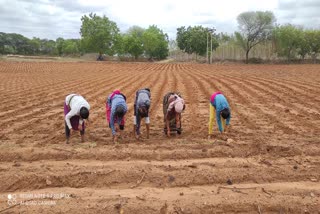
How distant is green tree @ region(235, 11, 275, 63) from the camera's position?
188 ft

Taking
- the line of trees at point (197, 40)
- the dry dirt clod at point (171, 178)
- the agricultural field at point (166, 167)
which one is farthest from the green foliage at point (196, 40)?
the dry dirt clod at point (171, 178)

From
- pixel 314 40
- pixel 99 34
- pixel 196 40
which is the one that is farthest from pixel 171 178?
pixel 99 34

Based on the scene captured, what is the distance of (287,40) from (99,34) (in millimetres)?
36504

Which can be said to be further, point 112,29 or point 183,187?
point 112,29

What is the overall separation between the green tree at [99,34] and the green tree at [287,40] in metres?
33.1

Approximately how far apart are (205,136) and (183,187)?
2453mm

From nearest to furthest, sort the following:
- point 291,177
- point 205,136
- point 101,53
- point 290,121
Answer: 1. point 291,177
2. point 205,136
3. point 290,121
4. point 101,53

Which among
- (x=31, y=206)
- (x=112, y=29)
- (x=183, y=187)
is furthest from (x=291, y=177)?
(x=112, y=29)

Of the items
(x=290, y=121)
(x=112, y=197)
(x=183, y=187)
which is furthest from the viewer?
(x=290, y=121)

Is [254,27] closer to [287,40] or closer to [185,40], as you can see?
[287,40]

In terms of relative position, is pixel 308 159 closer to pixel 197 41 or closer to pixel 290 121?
pixel 290 121

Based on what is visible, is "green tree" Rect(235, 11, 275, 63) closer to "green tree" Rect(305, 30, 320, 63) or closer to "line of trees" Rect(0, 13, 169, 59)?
"green tree" Rect(305, 30, 320, 63)

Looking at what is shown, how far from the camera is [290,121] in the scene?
797cm

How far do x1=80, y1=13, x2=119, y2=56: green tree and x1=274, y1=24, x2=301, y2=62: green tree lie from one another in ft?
109
